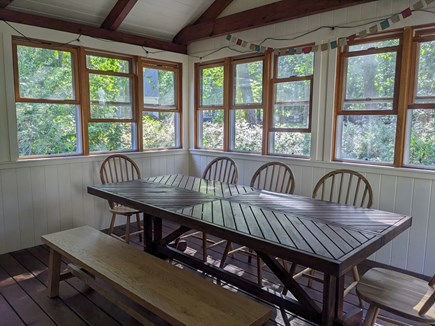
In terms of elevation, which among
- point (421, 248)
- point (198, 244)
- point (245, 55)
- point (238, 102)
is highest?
point (245, 55)

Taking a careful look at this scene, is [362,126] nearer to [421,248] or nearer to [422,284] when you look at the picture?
[421,248]

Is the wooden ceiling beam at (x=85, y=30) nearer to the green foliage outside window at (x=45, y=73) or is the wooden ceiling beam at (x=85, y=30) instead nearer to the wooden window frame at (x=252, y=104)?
the green foliage outside window at (x=45, y=73)

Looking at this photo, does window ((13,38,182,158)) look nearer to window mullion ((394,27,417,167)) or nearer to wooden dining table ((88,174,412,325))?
wooden dining table ((88,174,412,325))

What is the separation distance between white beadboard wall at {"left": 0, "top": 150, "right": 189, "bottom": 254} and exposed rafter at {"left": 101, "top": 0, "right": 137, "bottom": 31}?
1.53m

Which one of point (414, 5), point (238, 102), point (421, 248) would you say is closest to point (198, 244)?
point (238, 102)

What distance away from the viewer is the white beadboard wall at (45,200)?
10.8 ft

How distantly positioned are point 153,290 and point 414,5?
9.25 ft

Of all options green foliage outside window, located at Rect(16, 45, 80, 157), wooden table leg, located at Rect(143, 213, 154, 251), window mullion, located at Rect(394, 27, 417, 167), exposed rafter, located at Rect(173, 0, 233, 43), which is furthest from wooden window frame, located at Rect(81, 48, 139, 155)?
window mullion, located at Rect(394, 27, 417, 167)

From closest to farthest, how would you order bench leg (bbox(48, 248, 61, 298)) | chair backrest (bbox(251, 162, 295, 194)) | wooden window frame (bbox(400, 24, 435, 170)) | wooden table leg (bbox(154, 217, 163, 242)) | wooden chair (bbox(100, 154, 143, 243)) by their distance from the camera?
bench leg (bbox(48, 248, 61, 298))
wooden window frame (bbox(400, 24, 435, 170))
wooden table leg (bbox(154, 217, 163, 242))
chair backrest (bbox(251, 162, 295, 194))
wooden chair (bbox(100, 154, 143, 243))

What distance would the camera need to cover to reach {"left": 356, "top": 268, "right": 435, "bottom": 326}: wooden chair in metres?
1.57

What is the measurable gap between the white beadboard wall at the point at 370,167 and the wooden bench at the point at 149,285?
76.2 inches

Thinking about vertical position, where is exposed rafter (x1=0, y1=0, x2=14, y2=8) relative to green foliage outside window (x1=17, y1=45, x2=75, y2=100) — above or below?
above

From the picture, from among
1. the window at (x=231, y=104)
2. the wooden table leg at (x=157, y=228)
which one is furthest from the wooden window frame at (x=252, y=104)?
the wooden table leg at (x=157, y=228)

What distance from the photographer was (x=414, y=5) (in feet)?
8.54
